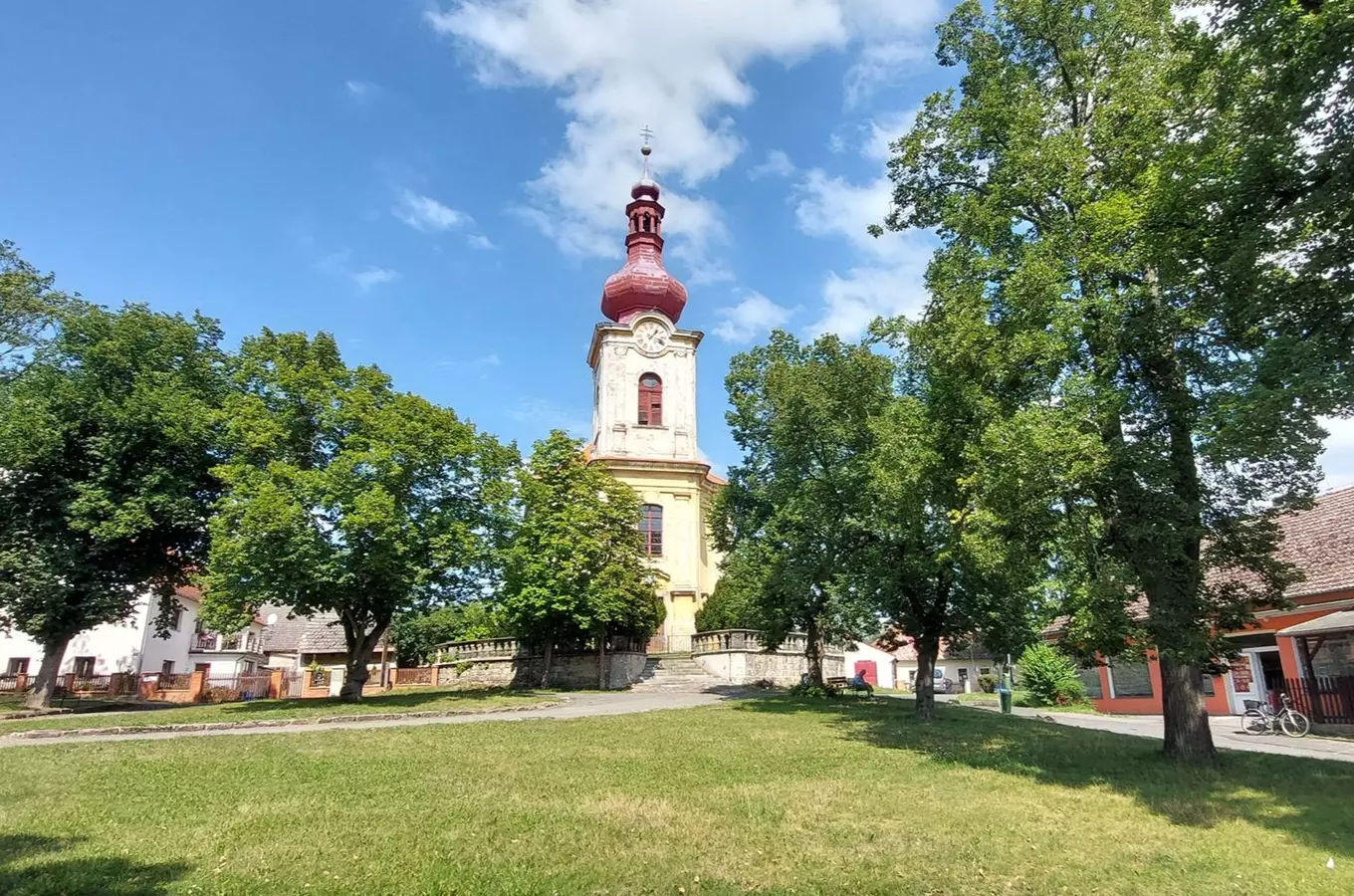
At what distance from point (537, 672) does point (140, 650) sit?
23.4m

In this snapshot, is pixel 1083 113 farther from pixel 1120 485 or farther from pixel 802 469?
pixel 802 469

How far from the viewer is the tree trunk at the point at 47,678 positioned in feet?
74.1

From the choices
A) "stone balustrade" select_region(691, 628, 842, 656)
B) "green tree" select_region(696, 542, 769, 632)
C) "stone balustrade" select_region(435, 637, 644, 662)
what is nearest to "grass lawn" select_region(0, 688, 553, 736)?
"stone balustrade" select_region(435, 637, 644, 662)

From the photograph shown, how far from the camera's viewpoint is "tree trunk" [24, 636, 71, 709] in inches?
889

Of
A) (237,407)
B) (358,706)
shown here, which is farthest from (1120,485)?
(237,407)

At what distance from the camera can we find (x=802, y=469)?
2184 cm

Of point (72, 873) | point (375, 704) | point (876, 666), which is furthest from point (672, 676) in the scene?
point (876, 666)

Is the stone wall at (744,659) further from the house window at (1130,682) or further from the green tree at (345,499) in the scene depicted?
the house window at (1130,682)

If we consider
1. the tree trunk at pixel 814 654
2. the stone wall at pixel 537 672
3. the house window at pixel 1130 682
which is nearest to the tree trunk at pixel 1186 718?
the tree trunk at pixel 814 654

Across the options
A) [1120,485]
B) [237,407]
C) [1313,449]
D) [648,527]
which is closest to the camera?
[1313,449]

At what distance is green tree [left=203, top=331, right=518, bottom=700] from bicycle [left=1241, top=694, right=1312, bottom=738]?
21.0m

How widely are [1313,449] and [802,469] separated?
44.1 feet

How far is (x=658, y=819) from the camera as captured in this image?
773cm

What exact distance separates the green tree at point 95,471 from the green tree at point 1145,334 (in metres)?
22.8
